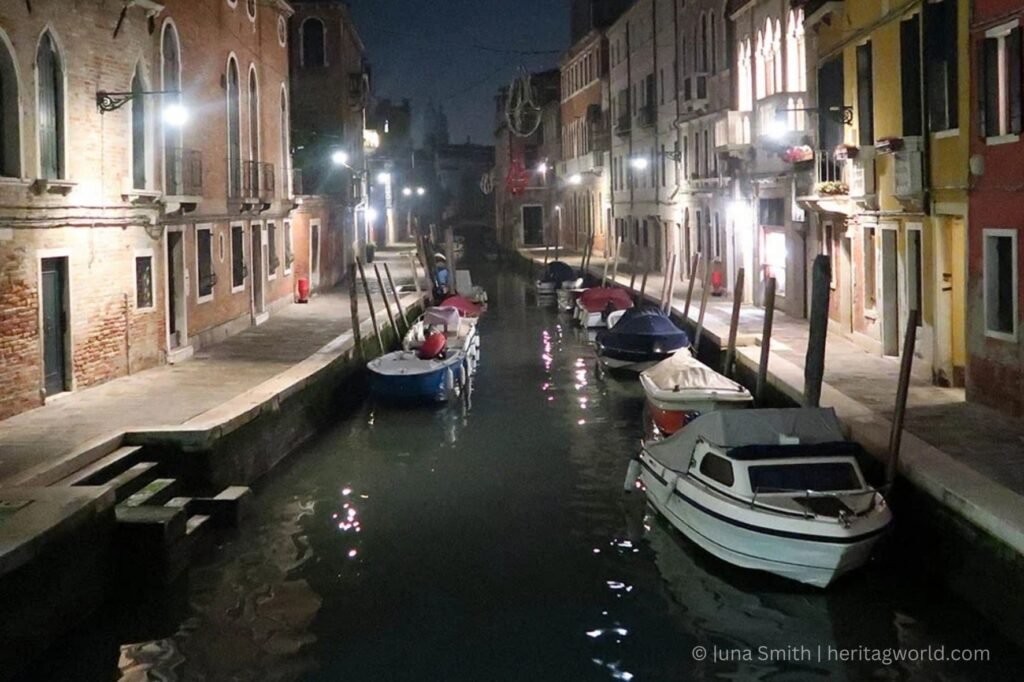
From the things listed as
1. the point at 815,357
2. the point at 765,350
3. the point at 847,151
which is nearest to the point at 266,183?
the point at 847,151

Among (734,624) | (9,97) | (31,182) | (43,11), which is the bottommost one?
(734,624)

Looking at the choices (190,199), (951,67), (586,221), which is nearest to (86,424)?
(190,199)

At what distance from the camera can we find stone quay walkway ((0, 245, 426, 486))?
39.7ft

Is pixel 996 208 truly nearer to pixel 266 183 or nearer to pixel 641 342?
pixel 641 342

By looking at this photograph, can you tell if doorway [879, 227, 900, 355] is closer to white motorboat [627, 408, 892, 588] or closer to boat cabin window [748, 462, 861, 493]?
white motorboat [627, 408, 892, 588]

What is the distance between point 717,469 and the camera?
11.3m

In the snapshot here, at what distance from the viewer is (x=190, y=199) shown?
61.7 feet

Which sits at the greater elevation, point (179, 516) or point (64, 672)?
point (179, 516)

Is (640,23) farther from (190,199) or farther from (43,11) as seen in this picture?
(43,11)

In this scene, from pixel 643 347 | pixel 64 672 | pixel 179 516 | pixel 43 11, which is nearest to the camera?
pixel 64 672

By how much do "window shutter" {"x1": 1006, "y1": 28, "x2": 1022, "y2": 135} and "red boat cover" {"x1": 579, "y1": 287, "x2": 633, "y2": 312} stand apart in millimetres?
17009

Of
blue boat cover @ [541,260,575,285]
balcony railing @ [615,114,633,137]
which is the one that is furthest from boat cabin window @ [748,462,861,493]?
balcony railing @ [615,114,633,137]

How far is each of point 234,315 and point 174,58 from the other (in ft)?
18.5

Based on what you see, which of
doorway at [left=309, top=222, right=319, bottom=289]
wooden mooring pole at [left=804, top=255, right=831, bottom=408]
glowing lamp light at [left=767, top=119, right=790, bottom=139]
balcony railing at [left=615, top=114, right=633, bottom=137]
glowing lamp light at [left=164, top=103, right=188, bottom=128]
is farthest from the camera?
balcony railing at [left=615, top=114, right=633, bottom=137]
